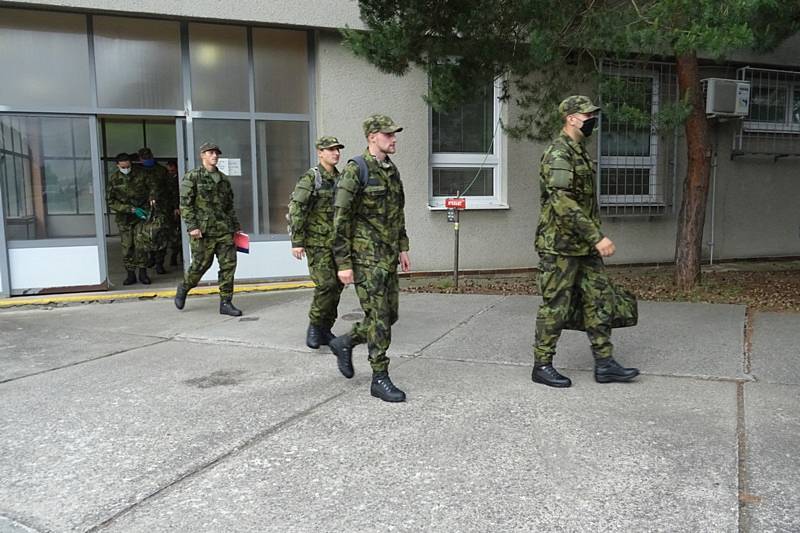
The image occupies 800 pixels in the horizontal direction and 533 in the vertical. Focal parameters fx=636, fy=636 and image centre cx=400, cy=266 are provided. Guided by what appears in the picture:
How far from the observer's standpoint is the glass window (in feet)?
25.7

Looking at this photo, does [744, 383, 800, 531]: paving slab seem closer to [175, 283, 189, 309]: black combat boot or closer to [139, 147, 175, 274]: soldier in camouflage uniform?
[175, 283, 189, 309]: black combat boot

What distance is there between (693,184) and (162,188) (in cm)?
741

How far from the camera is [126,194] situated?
352 inches

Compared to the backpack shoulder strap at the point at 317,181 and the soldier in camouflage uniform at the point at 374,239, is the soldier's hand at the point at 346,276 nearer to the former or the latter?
the soldier in camouflage uniform at the point at 374,239

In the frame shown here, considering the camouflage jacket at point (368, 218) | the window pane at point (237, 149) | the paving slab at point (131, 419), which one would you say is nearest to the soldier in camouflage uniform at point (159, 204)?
the window pane at point (237, 149)

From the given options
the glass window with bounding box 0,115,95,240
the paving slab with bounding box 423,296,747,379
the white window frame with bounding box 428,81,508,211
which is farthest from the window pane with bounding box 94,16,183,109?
the paving slab with bounding box 423,296,747,379

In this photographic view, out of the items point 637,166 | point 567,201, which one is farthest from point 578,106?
point 637,166

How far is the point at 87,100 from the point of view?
802 cm

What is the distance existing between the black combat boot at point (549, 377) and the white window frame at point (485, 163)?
16.6ft

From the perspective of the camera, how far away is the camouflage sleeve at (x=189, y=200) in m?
6.57

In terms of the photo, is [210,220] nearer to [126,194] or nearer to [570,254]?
[126,194]

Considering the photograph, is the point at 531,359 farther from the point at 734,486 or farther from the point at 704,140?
the point at 704,140

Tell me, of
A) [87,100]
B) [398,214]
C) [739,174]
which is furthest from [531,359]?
[739,174]

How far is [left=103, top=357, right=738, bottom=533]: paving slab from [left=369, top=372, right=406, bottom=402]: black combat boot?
0.09 meters
